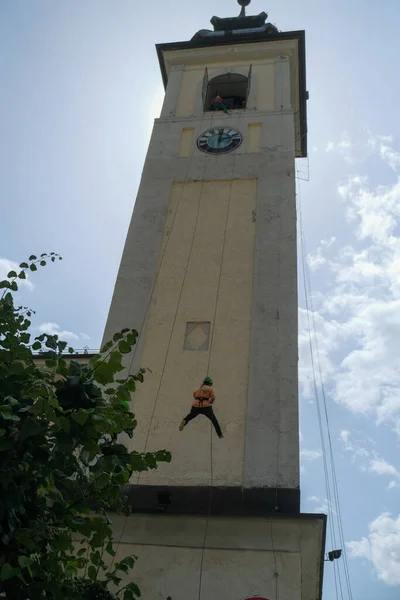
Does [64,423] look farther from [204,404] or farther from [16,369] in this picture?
[204,404]

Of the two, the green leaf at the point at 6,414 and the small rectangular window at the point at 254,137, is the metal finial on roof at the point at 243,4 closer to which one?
the small rectangular window at the point at 254,137

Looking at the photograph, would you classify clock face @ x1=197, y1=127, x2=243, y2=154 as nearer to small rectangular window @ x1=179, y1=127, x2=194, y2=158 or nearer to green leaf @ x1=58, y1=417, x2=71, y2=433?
small rectangular window @ x1=179, y1=127, x2=194, y2=158

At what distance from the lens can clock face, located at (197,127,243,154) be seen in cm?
1478

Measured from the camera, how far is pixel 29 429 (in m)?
4.46

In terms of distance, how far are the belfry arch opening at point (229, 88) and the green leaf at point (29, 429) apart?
48.1 ft

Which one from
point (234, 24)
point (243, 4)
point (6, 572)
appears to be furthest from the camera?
point (243, 4)

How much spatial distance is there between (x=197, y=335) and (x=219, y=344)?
47 centimetres

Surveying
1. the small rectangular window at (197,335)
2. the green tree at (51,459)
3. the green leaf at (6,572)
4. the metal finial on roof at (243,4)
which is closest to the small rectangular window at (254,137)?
the small rectangular window at (197,335)

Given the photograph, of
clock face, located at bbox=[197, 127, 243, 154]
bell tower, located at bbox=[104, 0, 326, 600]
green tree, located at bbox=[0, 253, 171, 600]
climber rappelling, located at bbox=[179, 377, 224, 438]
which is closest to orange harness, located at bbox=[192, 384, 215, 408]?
climber rappelling, located at bbox=[179, 377, 224, 438]

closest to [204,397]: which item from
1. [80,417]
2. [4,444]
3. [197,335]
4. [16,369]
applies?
[197,335]

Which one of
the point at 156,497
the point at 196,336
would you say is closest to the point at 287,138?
the point at 196,336

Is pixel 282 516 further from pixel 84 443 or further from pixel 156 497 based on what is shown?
pixel 84 443

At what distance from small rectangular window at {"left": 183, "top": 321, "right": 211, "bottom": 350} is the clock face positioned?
5413 mm

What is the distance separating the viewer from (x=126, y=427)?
5.12 meters
